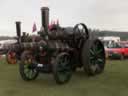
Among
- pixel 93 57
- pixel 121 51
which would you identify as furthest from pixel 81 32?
pixel 121 51

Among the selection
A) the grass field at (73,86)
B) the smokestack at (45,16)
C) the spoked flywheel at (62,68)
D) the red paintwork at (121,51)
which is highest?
the smokestack at (45,16)

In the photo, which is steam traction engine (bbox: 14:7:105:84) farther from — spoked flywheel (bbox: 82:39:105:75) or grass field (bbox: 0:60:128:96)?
grass field (bbox: 0:60:128:96)

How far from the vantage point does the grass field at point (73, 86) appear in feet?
26.1

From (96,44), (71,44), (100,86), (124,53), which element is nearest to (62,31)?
(71,44)

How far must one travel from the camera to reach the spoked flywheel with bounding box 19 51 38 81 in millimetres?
9823

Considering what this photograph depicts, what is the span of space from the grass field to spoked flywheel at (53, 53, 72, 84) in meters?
0.22

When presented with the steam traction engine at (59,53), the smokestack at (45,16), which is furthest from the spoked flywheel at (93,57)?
the smokestack at (45,16)

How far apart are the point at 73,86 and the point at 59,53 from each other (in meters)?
1.25

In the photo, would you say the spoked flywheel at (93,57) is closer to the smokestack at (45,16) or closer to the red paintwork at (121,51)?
the smokestack at (45,16)

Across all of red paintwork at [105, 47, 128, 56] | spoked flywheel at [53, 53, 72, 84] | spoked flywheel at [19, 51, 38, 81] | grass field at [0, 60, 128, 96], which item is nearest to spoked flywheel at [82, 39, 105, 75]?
grass field at [0, 60, 128, 96]

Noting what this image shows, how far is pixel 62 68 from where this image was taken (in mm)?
9305

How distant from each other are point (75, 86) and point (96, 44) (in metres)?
2.65

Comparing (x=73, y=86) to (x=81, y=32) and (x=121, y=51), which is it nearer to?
(x=81, y=32)

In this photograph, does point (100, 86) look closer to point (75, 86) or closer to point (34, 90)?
point (75, 86)
